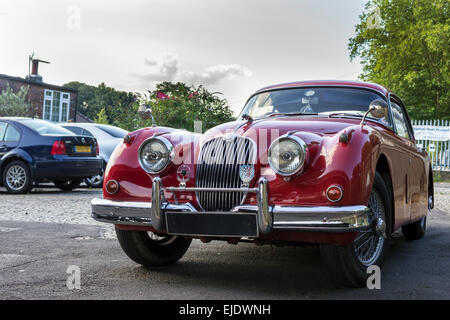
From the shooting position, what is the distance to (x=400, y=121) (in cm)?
596

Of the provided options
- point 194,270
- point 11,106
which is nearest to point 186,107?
point 194,270

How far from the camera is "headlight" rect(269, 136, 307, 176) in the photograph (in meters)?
3.57

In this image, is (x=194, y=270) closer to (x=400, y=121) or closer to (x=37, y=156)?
(x=400, y=121)

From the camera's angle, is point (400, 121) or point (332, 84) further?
point (400, 121)

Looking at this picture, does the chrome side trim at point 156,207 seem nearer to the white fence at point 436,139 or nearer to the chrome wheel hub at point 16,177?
the chrome wheel hub at point 16,177

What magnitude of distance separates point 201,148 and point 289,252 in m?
1.85

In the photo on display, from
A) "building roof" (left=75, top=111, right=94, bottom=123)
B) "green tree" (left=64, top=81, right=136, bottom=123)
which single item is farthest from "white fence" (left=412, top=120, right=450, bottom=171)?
"green tree" (left=64, top=81, right=136, bottom=123)

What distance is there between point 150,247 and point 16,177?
23.0 ft

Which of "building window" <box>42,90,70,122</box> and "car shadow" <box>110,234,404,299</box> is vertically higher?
"building window" <box>42,90,70,122</box>

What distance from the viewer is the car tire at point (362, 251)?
12.0 feet

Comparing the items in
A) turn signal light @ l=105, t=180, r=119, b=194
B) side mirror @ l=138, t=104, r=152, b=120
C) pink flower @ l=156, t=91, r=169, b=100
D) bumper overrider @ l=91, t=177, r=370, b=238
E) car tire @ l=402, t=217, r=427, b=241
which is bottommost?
car tire @ l=402, t=217, r=427, b=241

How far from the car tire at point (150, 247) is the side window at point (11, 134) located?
6983 millimetres

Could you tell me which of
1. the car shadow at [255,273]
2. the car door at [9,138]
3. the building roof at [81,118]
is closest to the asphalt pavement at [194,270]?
the car shadow at [255,273]

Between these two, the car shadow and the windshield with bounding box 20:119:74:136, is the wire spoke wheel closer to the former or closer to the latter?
the car shadow
